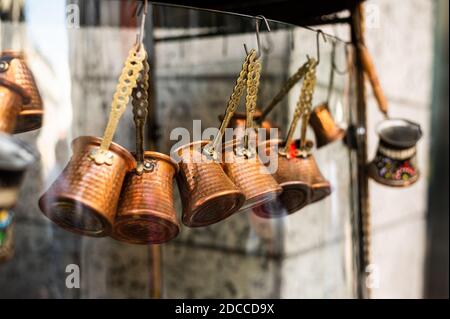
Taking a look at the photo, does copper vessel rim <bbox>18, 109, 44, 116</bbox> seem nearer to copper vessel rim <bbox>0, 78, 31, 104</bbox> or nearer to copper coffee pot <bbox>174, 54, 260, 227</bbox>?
copper vessel rim <bbox>0, 78, 31, 104</bbox>

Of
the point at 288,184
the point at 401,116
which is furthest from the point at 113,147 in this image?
the point at 401,116

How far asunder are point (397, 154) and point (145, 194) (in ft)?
2.41

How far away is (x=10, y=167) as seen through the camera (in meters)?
0.57

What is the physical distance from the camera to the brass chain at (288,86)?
1022 mm

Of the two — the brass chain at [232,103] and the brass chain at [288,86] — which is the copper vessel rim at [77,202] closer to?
the brass chain at [232,103]

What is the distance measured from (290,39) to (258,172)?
0.43m

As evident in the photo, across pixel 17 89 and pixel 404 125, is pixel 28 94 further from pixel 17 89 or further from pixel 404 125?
pixel 404 125

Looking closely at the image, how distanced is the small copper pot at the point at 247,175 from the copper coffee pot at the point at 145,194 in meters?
0.11

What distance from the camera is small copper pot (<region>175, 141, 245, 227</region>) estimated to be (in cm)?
79

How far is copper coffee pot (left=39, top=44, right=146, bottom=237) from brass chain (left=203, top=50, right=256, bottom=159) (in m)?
0.15

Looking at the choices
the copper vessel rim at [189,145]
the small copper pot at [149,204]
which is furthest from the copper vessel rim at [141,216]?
the copper vessel rim at [189,145]

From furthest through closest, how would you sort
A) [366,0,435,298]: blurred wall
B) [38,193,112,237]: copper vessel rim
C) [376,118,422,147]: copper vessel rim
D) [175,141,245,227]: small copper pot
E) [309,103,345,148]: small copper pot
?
[366,0,435,298]: blurred wall, [376,118,422,147]: copper vessel rim, [309,103,345,148]: small copper pot, [175,141,245,227]: small copper pot, [38,193,112,237]: copper vessel rim

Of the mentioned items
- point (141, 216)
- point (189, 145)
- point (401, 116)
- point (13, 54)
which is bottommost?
point (141, 216)

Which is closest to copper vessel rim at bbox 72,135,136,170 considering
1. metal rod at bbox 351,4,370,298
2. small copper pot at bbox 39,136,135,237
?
small copper pot at bbox 39,136,135,237
